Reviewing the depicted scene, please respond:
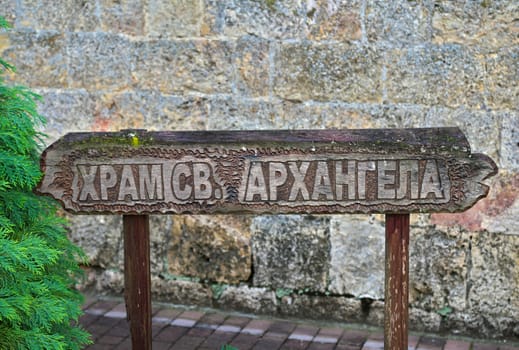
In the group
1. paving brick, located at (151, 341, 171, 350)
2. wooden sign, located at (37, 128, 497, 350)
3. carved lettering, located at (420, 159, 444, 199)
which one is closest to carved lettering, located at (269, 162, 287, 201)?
wooden sign, located at (37, 128, 497, 350)

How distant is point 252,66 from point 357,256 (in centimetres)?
114

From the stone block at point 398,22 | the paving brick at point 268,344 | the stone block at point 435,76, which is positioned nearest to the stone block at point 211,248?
the paving brick at point 268,344

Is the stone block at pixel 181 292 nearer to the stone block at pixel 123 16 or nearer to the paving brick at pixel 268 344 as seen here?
the paving brick at pixel 268 344

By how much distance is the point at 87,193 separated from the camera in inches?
129

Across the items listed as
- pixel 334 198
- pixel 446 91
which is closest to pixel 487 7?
pixel 446 91

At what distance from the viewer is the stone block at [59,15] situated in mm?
4512

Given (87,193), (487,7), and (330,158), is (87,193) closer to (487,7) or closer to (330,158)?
(330,158)

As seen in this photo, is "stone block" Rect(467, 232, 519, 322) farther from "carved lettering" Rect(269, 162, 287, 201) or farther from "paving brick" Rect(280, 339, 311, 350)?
"carved lettering" Rect(269, 162, 287, 201)

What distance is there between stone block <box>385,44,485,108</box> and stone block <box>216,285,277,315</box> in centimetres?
126

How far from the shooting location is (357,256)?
4.34 meters

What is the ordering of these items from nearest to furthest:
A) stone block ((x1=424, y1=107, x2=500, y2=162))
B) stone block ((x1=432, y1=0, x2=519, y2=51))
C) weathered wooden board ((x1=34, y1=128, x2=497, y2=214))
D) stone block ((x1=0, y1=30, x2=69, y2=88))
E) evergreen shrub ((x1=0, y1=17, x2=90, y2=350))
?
evergreen shrub ((x1=0, y1=17, x2=90, y2=350))
weathered wooden board ((x1=34, y1=128, x2=497, y2=214))
stone block ((x1=432, y1=0, x2=519, y2=51))
stone block ((x1=424, y1=107, x2=500, y2=162))
stone block ((x1=0, y1=30, x2=69, y2=88))

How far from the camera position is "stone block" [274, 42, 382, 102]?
4.21m

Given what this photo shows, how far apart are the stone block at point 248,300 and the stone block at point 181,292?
3.5 inches

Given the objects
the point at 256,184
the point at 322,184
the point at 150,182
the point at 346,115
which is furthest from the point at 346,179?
the point at 346,115
